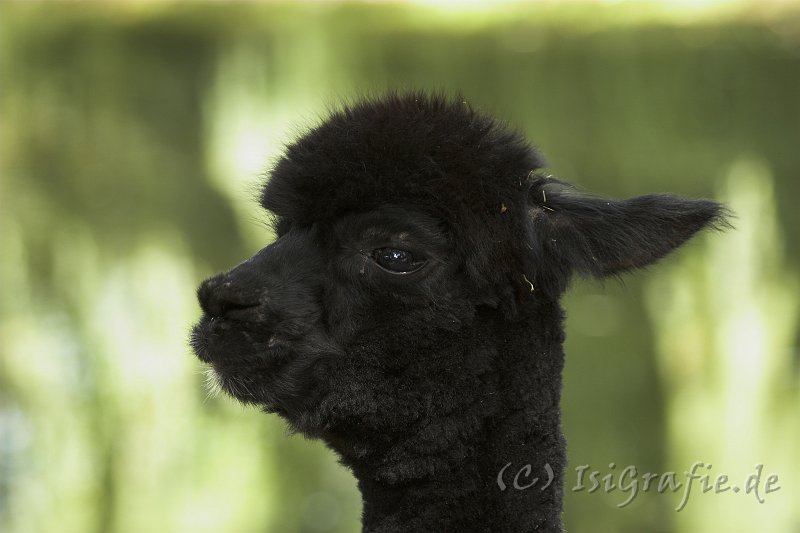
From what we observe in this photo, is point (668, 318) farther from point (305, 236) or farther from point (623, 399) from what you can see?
point (305, 236)

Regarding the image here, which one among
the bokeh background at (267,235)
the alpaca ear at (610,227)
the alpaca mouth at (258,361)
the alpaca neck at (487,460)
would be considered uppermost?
the bokeh background at (267,235)

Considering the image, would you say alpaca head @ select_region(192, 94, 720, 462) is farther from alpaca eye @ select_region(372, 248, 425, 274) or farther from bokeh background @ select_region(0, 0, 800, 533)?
bokeh background @ select_region(0, 0, 800, 533)

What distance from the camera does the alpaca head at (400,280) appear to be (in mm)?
2568

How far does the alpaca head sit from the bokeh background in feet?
14.0

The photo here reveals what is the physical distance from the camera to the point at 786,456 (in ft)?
23.0

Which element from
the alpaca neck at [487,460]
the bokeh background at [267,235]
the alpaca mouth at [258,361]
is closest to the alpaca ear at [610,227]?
the alpaca neck at [487,460]

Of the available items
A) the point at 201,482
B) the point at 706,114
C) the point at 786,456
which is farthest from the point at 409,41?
the point at 786,456

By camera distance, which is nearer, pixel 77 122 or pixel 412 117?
pixel 412 117

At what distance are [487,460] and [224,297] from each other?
0.80m

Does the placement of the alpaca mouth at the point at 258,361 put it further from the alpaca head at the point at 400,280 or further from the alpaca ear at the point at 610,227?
the alpaca ear at the point at 610,227

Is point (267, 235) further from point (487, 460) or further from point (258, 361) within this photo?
point (487, 460)

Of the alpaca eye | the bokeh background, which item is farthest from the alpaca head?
the bokeh background

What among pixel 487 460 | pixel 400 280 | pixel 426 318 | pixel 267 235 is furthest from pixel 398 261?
pixel 267 235

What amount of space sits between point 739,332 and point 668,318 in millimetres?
478
